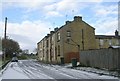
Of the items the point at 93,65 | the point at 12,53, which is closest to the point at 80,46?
the point at 93,65

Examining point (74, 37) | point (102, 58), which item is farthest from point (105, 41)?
point (102, 58)

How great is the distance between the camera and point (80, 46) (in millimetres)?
64000

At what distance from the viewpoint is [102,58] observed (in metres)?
34.7

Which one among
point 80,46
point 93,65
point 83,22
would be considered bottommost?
point 93,65

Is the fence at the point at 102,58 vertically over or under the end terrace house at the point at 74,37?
under

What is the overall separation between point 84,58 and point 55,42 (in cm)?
2786

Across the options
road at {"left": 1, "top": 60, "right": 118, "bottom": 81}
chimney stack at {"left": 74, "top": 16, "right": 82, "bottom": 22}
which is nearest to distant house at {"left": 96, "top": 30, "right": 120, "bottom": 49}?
chimney stack at {"left": 74, "top": 16, "right": 82, "bottom": 22}

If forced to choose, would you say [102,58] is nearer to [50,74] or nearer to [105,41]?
[50,74]

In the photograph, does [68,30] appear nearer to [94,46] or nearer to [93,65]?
[94,46]

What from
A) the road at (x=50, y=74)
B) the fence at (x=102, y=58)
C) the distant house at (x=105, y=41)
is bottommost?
the road at (x=50, y=74)

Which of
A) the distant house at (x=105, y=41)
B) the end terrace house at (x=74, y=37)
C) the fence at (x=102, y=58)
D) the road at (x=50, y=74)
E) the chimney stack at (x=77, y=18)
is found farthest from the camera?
the distant house at (x=105, y=41)

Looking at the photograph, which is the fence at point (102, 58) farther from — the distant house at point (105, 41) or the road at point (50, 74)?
the distant house at point (105, 41)

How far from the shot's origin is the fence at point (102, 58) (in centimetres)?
Result: 3045

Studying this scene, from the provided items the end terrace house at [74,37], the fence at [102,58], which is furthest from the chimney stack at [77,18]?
the fence at [102,58]
